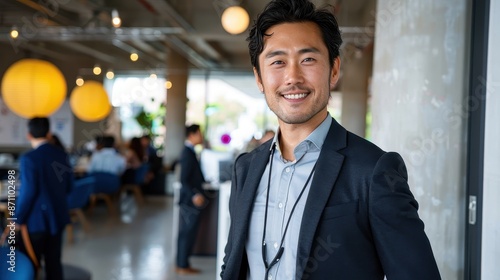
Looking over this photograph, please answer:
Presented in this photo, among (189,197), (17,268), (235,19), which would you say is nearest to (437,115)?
(17,268)

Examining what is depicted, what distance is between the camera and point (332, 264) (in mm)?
1204

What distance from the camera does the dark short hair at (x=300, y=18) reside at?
1.34 metres

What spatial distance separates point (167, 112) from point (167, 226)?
19.1 ft

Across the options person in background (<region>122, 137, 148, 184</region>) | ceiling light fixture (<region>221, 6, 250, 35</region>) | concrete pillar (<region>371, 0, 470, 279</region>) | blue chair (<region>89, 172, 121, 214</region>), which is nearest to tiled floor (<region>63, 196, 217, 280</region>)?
blue chair (<region>89, 172, 121, 214</region>)

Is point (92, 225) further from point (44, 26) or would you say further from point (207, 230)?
point (44, 26)

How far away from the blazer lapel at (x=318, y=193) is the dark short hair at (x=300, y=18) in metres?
0.25

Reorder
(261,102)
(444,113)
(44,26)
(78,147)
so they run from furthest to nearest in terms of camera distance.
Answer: (261,102)
(78,147)
(44,26)
(444,113)

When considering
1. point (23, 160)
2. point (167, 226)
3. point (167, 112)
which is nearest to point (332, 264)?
point (23, 160)

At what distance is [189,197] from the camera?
5.52 metres

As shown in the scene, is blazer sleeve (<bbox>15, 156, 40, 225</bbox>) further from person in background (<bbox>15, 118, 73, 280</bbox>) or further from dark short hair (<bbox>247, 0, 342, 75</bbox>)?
dark short hair (<bbox>247, 0, 342, 75</bbox>)

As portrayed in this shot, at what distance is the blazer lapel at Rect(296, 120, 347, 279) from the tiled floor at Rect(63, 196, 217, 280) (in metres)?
4.53

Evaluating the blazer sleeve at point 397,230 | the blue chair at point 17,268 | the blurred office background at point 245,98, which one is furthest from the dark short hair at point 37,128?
the blazer sleeve at point 397,230

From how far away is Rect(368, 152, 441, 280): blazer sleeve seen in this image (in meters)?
1.13

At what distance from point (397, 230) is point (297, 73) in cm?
44
